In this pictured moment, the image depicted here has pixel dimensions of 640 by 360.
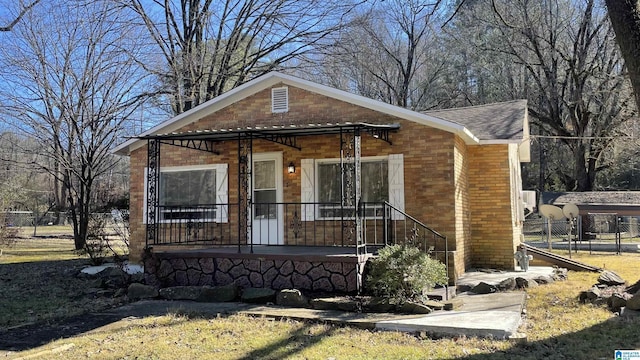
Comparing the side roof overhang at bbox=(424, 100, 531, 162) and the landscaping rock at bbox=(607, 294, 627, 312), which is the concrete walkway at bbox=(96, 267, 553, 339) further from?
the side roof overhang at bbox=(424, 100, 531, 162)

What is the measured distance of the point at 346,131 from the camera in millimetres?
10742

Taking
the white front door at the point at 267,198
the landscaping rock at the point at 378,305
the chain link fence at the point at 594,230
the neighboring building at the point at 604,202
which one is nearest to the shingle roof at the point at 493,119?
the white front door at the point at 267,198

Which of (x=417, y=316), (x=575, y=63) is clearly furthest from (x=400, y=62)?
(x=417, y=316)

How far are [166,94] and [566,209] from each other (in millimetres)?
16162

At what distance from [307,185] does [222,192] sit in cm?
223

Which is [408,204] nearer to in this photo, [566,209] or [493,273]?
[493,273]

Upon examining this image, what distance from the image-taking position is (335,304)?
8.09 metres

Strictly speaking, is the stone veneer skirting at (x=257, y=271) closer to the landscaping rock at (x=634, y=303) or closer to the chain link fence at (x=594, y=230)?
the landscaping rock at (x=634, y=303)

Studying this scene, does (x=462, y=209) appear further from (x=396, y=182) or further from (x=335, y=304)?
(x=335, y=304)

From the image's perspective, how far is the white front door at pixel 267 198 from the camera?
11938 millimetres

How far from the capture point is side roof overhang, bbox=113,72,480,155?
10492 mm

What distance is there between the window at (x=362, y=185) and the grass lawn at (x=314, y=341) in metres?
4.19

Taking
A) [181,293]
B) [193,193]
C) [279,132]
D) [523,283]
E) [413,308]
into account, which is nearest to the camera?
[413,308]

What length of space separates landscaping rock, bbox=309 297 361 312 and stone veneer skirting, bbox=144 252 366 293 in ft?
1.67
